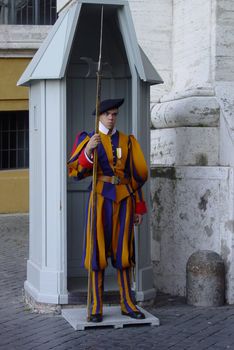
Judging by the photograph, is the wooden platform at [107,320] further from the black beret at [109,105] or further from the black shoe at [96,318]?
the black beret at [109,105]

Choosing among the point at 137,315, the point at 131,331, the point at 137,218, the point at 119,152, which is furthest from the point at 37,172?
the point at 131,331

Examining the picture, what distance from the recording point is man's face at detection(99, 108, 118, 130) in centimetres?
638

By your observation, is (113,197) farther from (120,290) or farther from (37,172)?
(37,172)

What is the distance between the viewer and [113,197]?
21.0 feet

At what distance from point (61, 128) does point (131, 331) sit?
5.64 ft

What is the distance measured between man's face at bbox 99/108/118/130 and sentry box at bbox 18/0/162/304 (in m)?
0.48

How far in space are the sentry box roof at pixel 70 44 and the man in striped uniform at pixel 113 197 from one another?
1.83 feet

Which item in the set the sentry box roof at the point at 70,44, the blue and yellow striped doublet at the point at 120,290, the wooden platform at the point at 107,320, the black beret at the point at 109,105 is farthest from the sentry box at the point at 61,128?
the black beret at the point at 109,105

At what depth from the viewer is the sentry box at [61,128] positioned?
6.78 m

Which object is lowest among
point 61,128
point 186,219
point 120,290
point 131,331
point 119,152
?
point 131,331

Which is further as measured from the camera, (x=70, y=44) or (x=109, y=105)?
(x=70, y=44)

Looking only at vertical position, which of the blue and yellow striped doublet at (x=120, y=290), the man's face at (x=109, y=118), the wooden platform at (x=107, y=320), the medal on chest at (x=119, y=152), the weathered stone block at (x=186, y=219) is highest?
the man's face at (x=109, y=118)

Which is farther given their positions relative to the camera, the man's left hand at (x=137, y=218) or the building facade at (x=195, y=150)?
the building facade at (x=195, y=150)

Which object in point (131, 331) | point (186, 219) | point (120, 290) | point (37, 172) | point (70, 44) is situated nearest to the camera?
point (131, 331)
